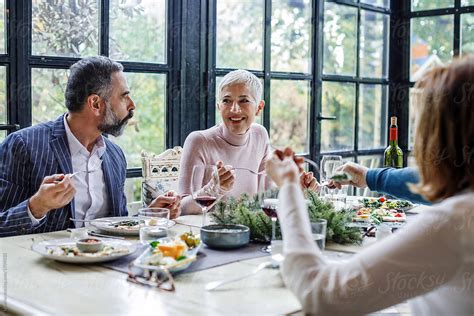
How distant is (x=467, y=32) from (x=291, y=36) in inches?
55.2

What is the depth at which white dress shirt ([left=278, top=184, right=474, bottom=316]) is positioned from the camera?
4.07ft

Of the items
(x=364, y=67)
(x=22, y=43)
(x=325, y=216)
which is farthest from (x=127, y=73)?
(x=364, y=67)

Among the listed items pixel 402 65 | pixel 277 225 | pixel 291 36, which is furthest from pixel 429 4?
pixel 277 225

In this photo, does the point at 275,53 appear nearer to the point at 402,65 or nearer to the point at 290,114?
the point at 290,114

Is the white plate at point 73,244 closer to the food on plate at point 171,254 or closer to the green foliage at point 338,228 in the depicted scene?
the food on plate at point 171,254

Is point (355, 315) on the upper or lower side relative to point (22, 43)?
lower

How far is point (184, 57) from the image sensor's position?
3.61 m

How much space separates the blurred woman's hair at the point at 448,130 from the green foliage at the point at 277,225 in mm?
662

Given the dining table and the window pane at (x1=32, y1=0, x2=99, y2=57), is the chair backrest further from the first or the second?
the dining table

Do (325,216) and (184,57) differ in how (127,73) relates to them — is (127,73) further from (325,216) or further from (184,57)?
(325,216)

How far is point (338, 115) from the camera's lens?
15.4 ft

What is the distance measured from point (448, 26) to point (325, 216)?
3.27 meters

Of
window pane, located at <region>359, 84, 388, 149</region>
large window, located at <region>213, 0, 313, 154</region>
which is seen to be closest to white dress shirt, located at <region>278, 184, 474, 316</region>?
large window, located at <region>213, 0, 313, 154</region>

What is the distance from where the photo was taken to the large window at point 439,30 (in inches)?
187
